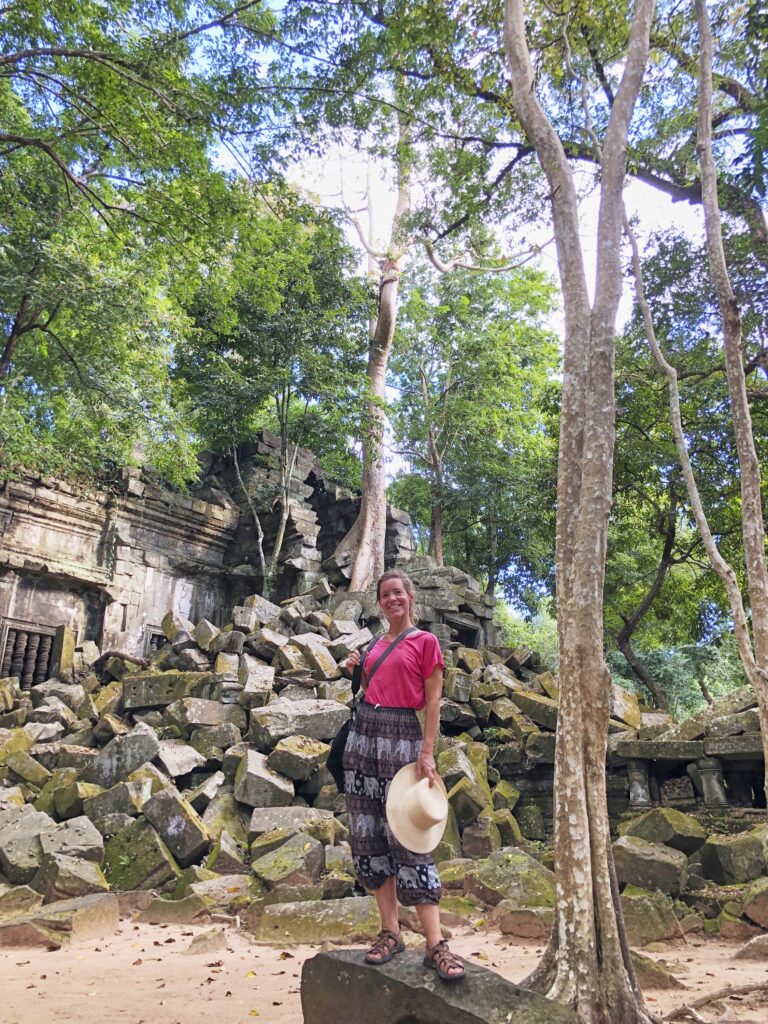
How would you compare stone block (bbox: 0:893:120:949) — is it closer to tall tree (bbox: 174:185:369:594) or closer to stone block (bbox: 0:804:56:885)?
stone block (bbox: 0:804:56:885)

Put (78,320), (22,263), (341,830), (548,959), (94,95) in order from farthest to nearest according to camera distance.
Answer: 1. (78,320)
2. (22,263)
3. (94,95)
4. (341,830)
5. (548,959)

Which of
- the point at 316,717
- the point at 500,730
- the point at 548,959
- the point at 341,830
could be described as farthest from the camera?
the point at 500,730

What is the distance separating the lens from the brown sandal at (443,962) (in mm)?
2494

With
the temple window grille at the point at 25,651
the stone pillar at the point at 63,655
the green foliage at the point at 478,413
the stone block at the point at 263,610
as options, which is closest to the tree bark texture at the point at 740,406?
the stone block at the point at 263,610

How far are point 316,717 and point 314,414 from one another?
25.0 feet

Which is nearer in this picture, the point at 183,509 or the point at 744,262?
the point at 744,262

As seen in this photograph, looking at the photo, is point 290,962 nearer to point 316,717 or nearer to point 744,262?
point 316,717

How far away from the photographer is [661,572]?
1122cm

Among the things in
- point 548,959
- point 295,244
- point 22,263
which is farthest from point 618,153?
point 22,263

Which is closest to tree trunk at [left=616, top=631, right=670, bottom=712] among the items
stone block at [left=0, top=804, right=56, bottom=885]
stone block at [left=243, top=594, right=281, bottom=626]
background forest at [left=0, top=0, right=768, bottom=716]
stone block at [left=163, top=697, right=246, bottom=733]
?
background forest at [left=0, top=0, right=768, bottom=716]

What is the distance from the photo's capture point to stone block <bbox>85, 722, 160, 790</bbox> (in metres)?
6.78

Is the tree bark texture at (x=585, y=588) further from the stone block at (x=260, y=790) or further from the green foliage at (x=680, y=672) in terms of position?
the green foliage at (x=680, y=672)

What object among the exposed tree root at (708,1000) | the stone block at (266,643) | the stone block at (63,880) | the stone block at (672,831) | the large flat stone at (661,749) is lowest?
the stone block at (63,880)

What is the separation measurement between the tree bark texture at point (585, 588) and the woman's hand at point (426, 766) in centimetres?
67
